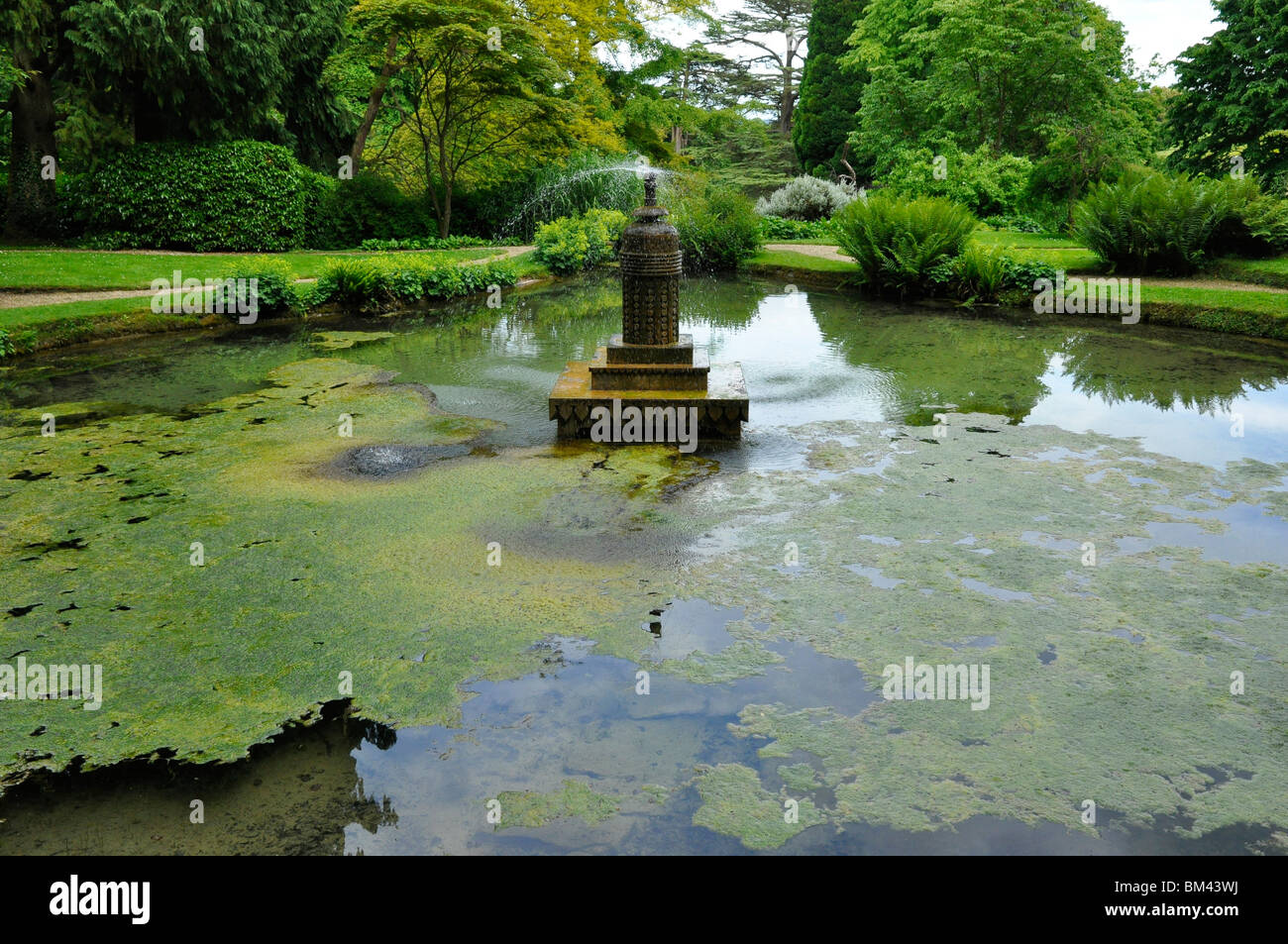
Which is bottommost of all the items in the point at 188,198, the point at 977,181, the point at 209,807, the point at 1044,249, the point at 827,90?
the point at 209,807

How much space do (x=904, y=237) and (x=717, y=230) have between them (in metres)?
5.98

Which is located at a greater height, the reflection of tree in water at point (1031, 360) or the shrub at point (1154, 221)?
the shrub at point (1154, 221)

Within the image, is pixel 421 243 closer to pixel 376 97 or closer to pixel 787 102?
pixel 376 97

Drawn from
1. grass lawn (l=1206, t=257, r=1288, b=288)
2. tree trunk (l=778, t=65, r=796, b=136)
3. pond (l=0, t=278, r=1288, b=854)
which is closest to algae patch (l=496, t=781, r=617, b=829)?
pond (l=0, t=278, r=1288, b=854)

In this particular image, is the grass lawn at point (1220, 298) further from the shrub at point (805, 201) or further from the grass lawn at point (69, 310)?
the shrub at point (805, 201)

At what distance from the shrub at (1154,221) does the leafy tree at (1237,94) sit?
26.7 feet

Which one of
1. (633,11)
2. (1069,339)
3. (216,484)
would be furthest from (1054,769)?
(633,11)

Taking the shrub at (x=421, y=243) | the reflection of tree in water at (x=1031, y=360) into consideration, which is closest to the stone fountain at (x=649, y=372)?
the reflection of tree in water at (x=1031, y=360)

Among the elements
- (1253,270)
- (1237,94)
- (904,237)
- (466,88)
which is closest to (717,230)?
(904,237)

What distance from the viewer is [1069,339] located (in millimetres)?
12367

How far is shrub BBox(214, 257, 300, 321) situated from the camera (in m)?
13.2

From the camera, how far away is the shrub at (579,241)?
19.8m

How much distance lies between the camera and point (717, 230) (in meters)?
20.7
